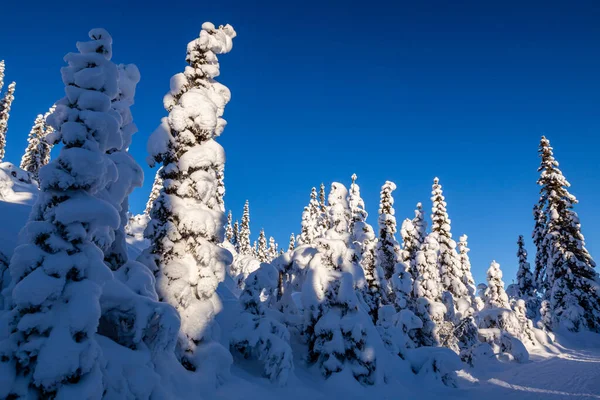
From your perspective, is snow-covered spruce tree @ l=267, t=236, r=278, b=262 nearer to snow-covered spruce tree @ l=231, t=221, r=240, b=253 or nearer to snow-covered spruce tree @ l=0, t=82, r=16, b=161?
snow-covered spruce tree @ l=231, t=221, r=240, b=253

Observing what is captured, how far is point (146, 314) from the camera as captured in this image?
727cm

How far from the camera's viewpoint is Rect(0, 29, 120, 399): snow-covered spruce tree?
17.4 feet

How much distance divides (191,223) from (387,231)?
75.9 ft

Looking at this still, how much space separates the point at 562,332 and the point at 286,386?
3655cm

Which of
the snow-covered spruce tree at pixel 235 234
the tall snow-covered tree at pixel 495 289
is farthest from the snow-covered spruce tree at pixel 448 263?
the snow-covered spruce tree at pixel 235 234

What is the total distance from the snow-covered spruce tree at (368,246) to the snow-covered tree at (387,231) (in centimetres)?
488

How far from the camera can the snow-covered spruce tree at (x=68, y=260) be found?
5297 millimetres

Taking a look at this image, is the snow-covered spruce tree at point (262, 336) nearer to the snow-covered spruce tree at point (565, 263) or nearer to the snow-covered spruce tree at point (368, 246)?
the snow-covered spruce tree at point (368, 246)

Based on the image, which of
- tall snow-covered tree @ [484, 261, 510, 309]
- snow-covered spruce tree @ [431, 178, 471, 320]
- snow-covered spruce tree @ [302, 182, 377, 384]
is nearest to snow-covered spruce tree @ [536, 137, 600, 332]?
tall snow-covered tree @ [484, 261, 510, 309]

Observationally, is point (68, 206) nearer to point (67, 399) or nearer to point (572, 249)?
point (67, 399)

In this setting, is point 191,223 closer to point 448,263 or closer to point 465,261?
point 448,263

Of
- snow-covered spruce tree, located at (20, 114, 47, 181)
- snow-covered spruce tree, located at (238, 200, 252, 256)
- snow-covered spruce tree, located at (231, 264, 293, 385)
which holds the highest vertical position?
snow-covered spruce tree, located at (20, 114, 47, 181)

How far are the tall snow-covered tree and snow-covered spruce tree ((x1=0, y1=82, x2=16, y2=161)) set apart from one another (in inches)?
2622

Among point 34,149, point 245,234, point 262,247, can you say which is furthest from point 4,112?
point 262,247
